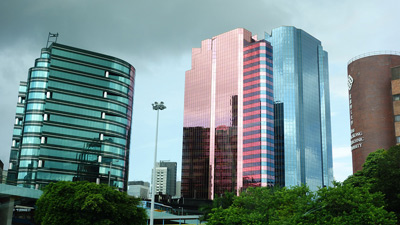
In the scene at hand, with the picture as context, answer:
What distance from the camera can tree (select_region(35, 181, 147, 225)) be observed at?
Result: 6109 cm

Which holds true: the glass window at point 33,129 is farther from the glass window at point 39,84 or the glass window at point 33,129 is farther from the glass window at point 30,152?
the glass window at point 39,84

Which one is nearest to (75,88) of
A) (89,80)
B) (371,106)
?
(89,80)

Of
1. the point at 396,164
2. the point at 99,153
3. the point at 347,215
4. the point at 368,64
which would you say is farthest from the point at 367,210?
the point at 99,153

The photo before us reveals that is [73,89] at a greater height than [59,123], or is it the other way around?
[73,89]

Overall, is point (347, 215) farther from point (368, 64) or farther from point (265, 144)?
point (265, 144)

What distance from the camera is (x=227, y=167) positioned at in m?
196

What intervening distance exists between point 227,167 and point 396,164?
443 ft

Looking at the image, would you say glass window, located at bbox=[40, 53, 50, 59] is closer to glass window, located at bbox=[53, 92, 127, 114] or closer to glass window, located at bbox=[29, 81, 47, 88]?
glass window, located at bbox=[29, 81, 47, 88]

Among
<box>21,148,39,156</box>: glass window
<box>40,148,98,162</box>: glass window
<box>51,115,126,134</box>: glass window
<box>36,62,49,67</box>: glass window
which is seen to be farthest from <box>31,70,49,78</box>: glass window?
<box>40,148,98,162</box>: glass window

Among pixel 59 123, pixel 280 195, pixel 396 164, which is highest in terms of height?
pixel 59 123

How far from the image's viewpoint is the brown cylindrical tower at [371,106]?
126 metres

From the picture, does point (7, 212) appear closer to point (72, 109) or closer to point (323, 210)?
point (323, 210)

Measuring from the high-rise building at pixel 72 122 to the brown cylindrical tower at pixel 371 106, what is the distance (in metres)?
82.8

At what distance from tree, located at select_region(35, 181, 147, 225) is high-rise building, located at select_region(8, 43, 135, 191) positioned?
76111mm
